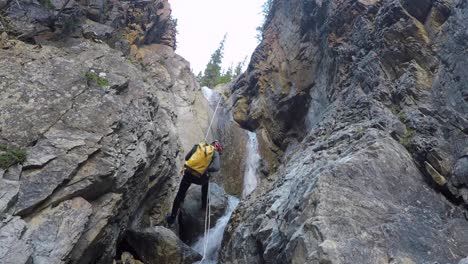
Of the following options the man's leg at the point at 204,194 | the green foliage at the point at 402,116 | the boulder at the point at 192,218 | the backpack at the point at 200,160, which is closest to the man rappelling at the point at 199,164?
the backpack at the point at 200,160

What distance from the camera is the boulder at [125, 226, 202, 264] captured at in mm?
12617

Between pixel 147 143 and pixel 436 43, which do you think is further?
pixel 147 143

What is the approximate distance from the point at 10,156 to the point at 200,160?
6.06 m

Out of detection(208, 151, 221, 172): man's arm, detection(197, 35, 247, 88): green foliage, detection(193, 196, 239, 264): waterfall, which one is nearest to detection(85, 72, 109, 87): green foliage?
detection(208, 151, 221, 172): man's arm

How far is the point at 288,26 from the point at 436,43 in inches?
639

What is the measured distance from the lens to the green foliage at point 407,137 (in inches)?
409

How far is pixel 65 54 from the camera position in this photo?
15164 mm

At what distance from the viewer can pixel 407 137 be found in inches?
417

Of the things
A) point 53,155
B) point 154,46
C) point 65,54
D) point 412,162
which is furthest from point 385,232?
point 154,46

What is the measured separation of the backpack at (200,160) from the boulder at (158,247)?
238 cm

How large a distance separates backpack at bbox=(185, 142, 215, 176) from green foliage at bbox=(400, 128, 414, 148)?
6.39 metres

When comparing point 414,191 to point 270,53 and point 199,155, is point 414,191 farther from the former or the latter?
point 270,53

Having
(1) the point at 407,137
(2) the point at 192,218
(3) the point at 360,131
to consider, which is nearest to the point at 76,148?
(2) the point at 192,218

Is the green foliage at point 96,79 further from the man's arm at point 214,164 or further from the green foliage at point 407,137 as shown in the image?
the green foliage at point 407,137
